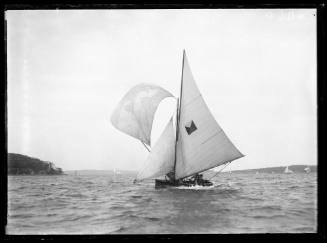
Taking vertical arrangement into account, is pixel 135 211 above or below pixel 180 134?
below

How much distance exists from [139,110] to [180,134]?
149cm

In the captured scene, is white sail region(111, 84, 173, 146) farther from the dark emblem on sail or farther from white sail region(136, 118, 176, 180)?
the dark emblem on sail

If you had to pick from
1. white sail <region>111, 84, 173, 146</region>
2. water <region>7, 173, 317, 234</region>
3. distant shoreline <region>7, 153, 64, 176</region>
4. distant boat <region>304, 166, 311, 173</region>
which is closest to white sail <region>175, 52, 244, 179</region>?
white sail <region>111, 84, 173, 146</region>

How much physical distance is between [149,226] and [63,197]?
1.22m

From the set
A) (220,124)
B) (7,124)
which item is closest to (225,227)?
(220,124)

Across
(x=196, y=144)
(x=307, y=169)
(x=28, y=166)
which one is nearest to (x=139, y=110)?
(x=196, y=144)

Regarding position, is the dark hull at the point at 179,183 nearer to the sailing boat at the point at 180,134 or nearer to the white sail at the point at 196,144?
the sailing boat at the point at 180,134

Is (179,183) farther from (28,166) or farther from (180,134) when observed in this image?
(28,166)

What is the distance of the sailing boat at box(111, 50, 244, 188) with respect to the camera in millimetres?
5078

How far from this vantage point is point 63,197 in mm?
4695

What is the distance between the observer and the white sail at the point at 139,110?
16.3 ft

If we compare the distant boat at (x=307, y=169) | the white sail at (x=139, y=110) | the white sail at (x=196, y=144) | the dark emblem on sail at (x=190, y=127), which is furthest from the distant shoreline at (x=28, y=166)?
the distant boat at (x=307, y=169)

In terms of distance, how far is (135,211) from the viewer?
15.8 ft

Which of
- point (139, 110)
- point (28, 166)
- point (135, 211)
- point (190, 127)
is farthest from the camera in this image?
point (190, 127)
